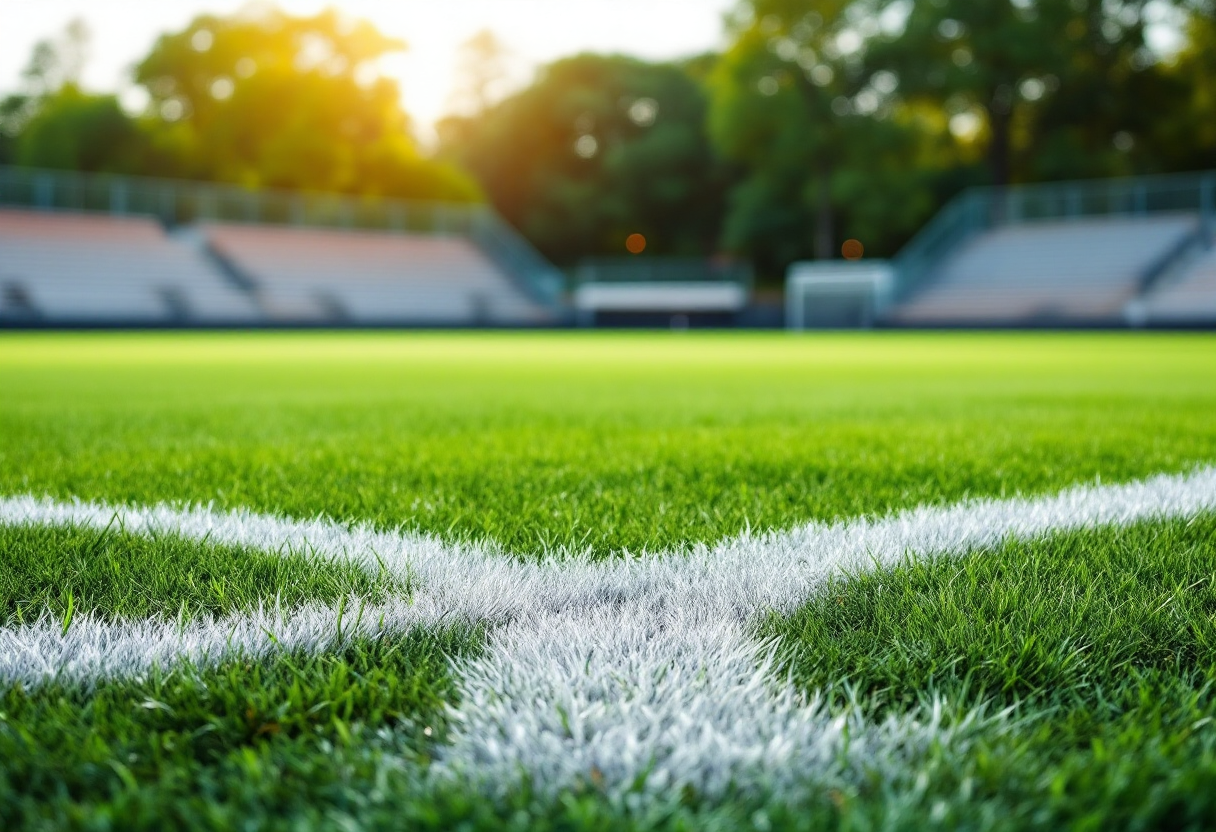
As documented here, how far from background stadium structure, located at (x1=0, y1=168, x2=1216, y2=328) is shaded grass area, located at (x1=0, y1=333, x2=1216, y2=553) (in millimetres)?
21304

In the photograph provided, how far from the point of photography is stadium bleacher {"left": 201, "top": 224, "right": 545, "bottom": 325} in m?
31.0

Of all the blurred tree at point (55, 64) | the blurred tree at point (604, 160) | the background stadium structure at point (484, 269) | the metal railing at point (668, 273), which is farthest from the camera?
the blurred tree at point (55, 64)

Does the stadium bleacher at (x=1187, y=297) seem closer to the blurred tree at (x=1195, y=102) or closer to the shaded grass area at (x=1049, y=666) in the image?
the blurred tree at (x=1195, y=102)

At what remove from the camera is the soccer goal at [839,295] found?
30.1m

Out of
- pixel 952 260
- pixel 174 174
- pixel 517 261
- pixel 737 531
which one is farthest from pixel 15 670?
pixel 174 174

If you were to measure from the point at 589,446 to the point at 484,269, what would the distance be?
34.1 metres

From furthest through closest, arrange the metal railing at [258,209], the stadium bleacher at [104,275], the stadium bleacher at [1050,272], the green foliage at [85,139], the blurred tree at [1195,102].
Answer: the green foliage at [85,139]
the blurred tree at [1195,102]
the metal railing at [258,209]
the stadium bleacher at [1050,272]
the stadium bleacher at [104,275]

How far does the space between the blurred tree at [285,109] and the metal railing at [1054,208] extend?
2235cm

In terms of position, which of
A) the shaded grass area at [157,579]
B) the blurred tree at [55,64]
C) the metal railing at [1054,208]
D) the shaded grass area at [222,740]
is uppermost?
the blurred tree at [55,64]

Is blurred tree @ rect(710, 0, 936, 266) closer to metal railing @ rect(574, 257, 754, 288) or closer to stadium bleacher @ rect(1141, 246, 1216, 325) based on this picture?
metal railing @ rect(574, 257, 754, 288)

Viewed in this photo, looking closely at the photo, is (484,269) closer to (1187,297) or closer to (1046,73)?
(1046,73)

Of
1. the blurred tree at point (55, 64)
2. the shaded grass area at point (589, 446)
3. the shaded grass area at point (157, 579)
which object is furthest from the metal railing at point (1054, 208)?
the blurred tree at point (55, 64)

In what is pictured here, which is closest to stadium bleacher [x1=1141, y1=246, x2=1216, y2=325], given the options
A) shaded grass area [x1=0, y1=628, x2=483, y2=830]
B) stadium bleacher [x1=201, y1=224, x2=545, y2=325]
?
stadium bleacher [x1=201, y1=224, x2=545, y2=325]

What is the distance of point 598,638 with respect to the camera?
55.4 inches
